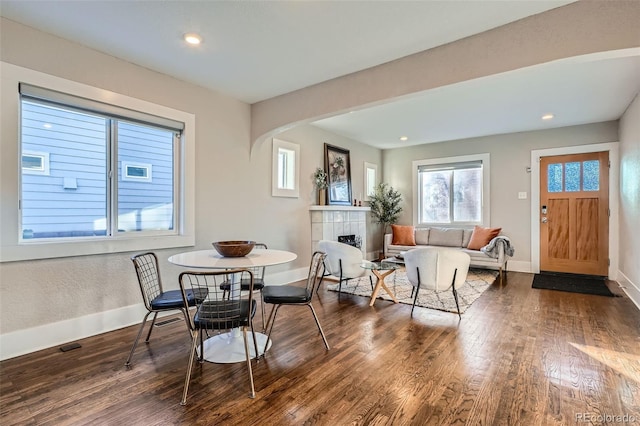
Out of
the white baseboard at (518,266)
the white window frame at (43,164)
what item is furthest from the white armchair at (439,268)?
the white window frame at (43,164)

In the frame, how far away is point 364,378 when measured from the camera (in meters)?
2.11

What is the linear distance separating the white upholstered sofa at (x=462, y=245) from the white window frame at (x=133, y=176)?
4582 millimetres

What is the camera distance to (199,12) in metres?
2.31

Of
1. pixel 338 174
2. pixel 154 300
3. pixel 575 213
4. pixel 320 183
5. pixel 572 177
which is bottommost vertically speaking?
pixel 154 300

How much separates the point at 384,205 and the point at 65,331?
575 cm

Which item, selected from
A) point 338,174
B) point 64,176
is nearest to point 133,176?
point 64,176

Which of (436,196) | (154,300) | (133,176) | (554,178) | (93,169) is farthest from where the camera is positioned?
(436,196)

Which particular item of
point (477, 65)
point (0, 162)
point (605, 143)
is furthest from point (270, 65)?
point (605, 143)

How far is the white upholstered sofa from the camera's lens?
5.27 metres

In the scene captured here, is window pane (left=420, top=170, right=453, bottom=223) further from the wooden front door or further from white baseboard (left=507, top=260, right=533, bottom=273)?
the wooden front door

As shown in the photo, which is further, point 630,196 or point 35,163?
point 630,196

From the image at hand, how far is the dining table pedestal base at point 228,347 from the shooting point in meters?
2.38

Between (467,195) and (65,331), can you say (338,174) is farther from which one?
(65,331)

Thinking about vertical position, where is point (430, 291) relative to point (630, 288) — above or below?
below
